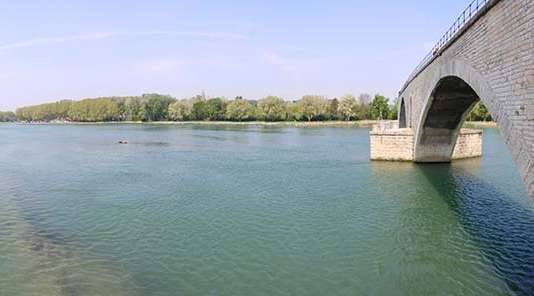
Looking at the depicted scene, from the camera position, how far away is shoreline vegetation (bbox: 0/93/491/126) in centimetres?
12109

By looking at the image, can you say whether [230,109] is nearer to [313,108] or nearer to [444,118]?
[313,108]

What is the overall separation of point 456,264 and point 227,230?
8130 millimetres

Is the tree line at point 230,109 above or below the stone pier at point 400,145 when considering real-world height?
A: above

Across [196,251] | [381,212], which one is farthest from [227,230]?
[381,212]

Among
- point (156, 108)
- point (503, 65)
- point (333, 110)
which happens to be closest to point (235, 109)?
point (333, 110)

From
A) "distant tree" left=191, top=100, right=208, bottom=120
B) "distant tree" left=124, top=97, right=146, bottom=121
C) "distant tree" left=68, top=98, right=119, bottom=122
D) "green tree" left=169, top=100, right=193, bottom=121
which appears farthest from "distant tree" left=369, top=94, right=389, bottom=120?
"distant tree" left=68, top=98, right=119, bottom=122

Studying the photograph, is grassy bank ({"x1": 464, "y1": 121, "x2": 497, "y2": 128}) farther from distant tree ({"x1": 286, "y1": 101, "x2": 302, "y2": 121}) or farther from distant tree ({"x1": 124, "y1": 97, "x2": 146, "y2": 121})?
distant tree ({"x1": 124, "y1": 97, "x2": 146, "y2": 121})

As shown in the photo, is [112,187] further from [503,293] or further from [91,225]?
[503,293]

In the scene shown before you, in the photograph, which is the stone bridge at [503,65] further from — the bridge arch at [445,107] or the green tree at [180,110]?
the green tree at [180,110]

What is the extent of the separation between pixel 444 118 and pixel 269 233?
63.8 ft

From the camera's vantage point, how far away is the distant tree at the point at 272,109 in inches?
5320

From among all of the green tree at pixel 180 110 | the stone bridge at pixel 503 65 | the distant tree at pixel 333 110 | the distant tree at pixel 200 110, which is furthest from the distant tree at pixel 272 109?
the stone bridge at pixel 503 65

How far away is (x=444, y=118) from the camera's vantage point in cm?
2862

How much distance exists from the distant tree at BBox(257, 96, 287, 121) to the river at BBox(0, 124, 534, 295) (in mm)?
107108
